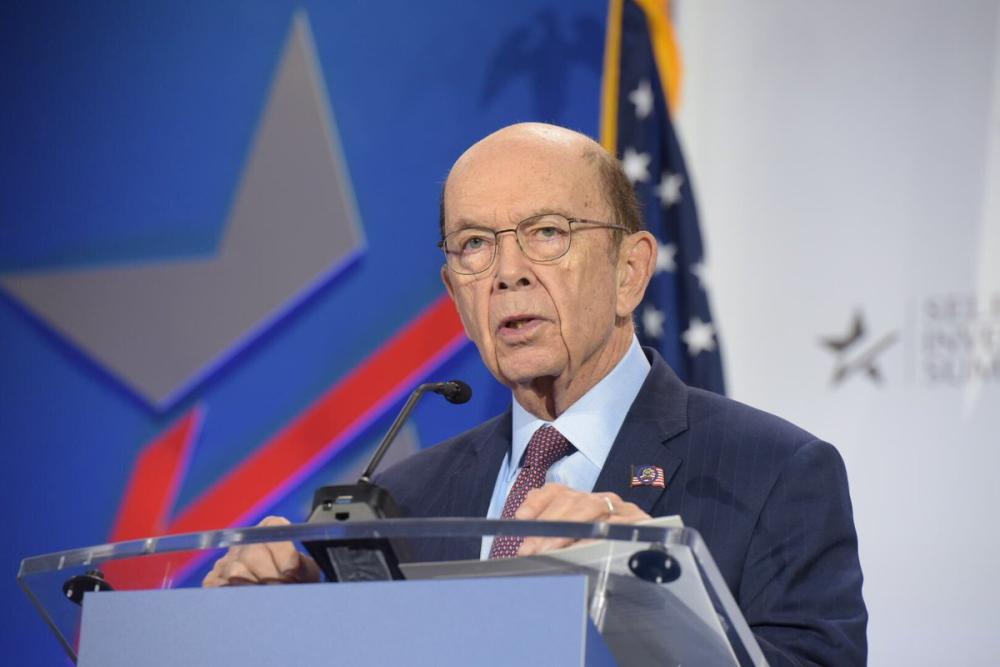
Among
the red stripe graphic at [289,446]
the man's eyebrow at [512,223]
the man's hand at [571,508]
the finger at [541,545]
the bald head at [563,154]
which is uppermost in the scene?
the bald head at [563,154]

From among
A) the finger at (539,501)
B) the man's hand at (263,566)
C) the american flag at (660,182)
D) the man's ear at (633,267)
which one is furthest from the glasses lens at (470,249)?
the american flag at (660,182)

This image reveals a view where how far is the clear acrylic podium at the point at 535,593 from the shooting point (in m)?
1.26

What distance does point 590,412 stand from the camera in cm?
230

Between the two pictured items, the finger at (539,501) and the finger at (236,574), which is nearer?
the finger at (539,501)

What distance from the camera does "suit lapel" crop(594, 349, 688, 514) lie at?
2.07 metres

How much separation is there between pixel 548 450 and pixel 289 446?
2.14 meters

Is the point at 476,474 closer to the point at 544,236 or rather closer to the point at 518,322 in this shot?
the point at 518,322

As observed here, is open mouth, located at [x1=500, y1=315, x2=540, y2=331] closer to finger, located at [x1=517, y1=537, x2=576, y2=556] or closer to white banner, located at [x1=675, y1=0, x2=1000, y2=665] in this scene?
finger, located at [x1=517, y1=537, x2=576, y2=556]

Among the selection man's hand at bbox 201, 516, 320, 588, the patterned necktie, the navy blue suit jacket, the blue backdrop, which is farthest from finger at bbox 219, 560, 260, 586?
the blue backdrop

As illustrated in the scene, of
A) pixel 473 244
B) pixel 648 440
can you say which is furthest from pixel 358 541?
pixel 473 244

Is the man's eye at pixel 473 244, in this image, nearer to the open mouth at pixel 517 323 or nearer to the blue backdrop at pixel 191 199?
the open mouth at pixel 517 323

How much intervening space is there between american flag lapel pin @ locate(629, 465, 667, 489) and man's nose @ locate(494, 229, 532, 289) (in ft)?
1.40

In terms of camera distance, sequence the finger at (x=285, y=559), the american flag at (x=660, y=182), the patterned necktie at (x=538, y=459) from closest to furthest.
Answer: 1. the finger at (x=285, y=559)
2. the patterned necktie at (x=538, y=459)
3. the american flag at (x=660, y=182)

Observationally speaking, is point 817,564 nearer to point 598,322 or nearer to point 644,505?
point 644,505
